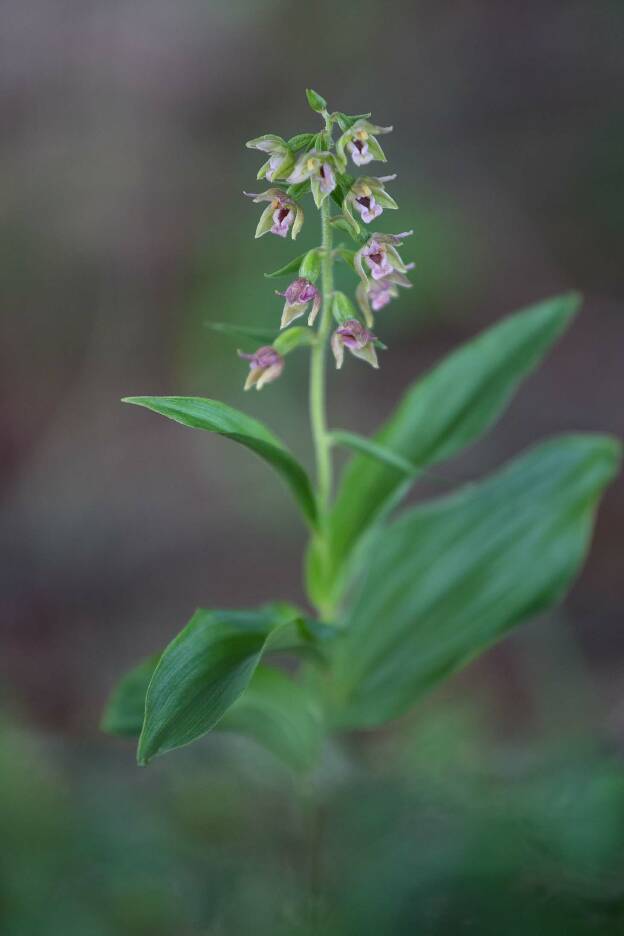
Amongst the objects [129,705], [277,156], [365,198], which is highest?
[277,156]

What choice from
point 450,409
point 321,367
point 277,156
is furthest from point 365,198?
point 450,409

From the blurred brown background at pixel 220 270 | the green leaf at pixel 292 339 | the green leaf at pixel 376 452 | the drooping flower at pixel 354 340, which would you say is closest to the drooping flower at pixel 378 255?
the drooping flower at pixel 354 340

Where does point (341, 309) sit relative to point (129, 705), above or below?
above

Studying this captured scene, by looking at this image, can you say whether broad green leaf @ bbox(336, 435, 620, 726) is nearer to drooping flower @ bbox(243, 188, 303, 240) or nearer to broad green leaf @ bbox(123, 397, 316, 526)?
broad green leaf @ bbox(123, 397, 316, 526)

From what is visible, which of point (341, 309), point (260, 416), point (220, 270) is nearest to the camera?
point (341, 309)

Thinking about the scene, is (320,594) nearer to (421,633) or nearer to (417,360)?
(421,633)

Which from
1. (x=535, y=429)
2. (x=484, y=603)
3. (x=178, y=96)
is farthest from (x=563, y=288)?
(x=484, y=603)

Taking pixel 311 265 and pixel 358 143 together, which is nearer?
pixel 358 143

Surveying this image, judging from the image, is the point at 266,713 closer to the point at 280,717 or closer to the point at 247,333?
the point at 280,717

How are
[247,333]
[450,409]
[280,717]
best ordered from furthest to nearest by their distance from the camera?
[280,717] < [450,409] < [247,333]
